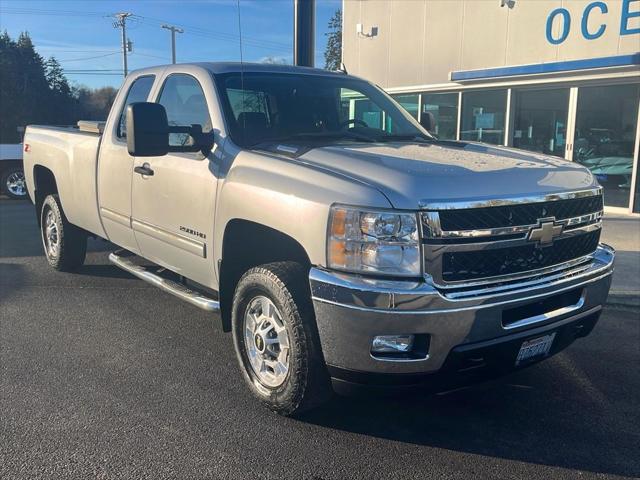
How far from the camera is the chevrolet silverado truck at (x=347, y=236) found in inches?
113

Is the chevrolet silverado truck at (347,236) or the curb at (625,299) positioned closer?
the chevrolet silverado truck at (347,236)

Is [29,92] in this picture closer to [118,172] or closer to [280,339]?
[118,172]

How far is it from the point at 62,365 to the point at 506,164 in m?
3.24

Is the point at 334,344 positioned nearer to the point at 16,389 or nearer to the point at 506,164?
the point at 506,164

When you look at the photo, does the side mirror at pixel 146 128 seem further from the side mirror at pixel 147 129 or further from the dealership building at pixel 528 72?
the dealership building at pixel 528 72

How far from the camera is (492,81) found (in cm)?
1298

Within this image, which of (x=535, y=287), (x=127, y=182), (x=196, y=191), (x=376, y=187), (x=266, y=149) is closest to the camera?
(x=376, y=187)

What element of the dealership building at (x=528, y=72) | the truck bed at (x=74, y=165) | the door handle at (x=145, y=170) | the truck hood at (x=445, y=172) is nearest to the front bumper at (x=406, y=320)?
the truck hood at (x=445, y=172)

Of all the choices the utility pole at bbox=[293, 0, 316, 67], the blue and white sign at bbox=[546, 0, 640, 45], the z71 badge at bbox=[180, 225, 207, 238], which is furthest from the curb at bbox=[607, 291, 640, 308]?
the blue and white sign at bbox=[546, 0, 640, 45]

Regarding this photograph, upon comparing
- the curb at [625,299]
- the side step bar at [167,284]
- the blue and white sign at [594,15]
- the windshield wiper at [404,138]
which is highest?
the blue and white sign at [594,15]

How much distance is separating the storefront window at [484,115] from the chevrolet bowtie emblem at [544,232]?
417 inches

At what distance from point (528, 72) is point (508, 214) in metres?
9.97

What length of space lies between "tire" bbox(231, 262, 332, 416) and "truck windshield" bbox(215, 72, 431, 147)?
1.02 m

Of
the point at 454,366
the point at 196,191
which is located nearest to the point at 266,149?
the point at 196,191
